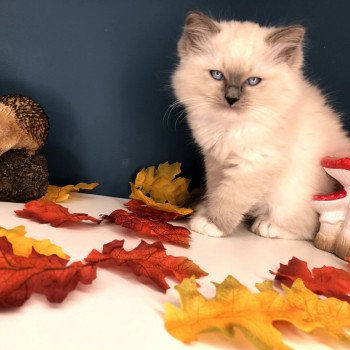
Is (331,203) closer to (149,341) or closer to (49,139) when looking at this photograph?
(149,341)

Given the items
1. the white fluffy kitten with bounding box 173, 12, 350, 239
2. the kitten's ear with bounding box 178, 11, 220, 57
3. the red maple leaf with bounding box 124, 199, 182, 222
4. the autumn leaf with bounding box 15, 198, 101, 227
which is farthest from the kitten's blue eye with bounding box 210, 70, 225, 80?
the autumn leaf with bounding box 15, 198, 101, 227

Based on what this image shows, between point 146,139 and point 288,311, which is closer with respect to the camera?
point 288,311

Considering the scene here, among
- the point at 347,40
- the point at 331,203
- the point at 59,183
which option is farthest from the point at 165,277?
the point at 347,40

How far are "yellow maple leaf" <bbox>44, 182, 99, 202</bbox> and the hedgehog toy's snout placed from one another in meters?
0.16

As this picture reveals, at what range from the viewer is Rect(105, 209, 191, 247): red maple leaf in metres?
1.27

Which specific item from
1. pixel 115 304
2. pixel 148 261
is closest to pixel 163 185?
pixel 148 261

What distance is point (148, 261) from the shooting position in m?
1.04

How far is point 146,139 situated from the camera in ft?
5.73

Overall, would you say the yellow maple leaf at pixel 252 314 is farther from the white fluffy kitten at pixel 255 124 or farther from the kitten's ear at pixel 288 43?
the kitten's ear at pixel 288 43

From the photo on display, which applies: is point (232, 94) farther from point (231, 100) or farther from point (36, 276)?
point (36, 276)

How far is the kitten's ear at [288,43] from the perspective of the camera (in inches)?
52.8

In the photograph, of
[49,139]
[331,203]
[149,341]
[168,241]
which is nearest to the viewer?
[149,341]

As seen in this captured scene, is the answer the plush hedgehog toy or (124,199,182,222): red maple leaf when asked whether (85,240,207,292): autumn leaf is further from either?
the plush hedgehog toy

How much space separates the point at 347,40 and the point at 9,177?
1285mm
